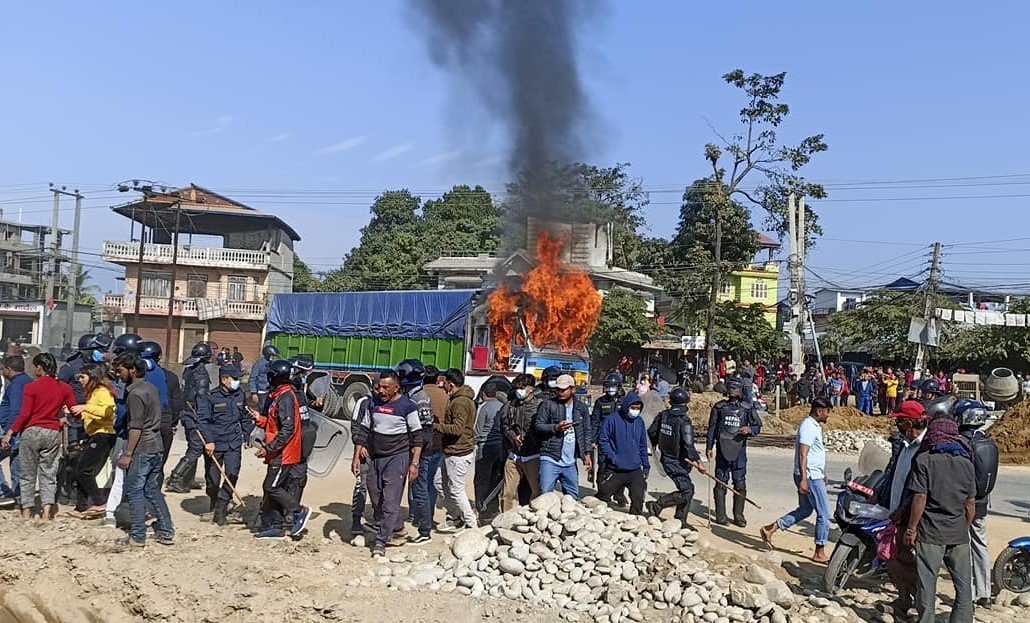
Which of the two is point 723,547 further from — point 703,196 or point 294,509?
point 703,196

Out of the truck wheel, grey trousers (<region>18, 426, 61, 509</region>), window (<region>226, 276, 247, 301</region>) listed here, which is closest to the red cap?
grey trousers (<region>18, 426, 61, 509</region>)

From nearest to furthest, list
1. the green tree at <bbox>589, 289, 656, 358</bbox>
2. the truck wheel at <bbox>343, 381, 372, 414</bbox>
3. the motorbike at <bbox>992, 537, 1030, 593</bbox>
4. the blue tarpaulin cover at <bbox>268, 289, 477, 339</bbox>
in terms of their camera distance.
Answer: the motorbike at <bbox>992, 537, 1030, 593</bbox>, the blue tarpaulin cover at <bbox>268, 289, 477, 339</bbox>, the truck wheel at <bbox>343, 381, 372, 414</bbox>, the green tree at <bbox>589, 289, 656, 358</bbox>

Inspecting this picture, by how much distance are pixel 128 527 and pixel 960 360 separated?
34.3 m

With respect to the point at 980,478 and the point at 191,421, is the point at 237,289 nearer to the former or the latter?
the point at 191,421

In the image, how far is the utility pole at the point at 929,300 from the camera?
1126 inches

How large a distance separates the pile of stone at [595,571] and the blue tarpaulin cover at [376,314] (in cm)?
1306

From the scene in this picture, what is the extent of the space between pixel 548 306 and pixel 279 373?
459 inches

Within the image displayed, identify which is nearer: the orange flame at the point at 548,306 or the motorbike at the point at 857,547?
the motorbike at the point at 857,547

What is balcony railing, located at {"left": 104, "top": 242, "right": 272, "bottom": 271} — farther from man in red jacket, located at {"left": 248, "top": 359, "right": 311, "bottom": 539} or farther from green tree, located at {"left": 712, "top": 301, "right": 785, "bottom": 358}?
man in red jacket, located at {"left": 248, "top": 359, "right": 311, "bottom": 539}

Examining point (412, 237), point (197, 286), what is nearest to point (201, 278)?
point (197, 286)

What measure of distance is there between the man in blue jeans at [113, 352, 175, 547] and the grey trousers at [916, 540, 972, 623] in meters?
6.42

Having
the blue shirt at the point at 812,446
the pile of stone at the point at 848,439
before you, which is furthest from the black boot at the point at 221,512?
the pile of stone at the point at 848,439

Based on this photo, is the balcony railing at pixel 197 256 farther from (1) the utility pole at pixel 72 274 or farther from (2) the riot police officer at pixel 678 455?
(2) the riot police officer at pixel 678 455

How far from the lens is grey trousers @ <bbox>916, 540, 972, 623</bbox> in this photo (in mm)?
6125
